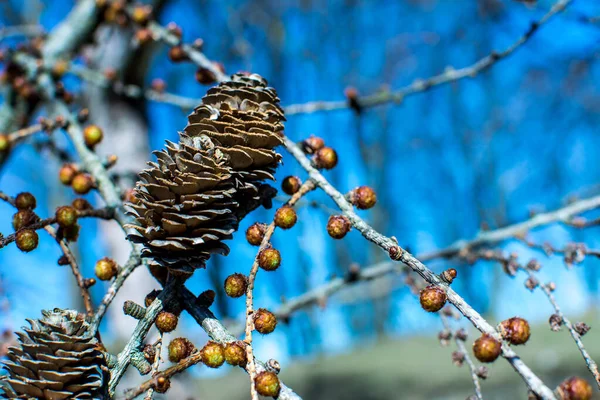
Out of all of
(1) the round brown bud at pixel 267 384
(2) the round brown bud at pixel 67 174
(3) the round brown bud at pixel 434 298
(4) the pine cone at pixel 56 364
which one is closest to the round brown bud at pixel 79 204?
(2) the round brown bud at pixel 67 174

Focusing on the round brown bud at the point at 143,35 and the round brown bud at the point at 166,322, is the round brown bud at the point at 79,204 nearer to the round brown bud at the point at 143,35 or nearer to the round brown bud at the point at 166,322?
the round brown bud at the point at 166,322

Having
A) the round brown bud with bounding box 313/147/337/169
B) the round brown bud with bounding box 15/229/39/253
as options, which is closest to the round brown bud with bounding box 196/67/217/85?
the round brown bud with bounding box 313/147/337/169

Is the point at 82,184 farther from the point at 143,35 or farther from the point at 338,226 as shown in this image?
the point at 143,35

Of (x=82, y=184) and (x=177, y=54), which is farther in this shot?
(x=177, y=54)

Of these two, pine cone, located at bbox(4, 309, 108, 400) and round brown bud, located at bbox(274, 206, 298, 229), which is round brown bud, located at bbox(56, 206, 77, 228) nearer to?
pine cone, located at bbox(4, 309, 108, 400)

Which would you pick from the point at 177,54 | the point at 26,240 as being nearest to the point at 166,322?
the point at 26,240
